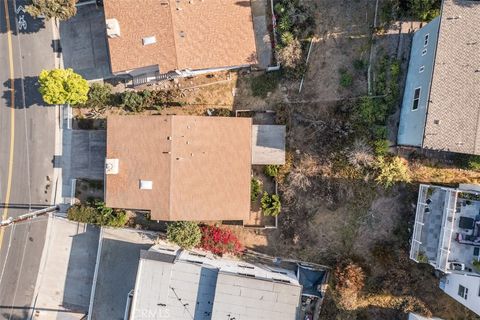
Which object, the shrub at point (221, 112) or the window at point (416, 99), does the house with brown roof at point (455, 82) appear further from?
the shrub at point (221, 112)

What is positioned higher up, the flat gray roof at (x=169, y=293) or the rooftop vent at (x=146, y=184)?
the rooftop vent at (x=146, y=184)

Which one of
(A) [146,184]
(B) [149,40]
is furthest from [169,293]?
(B) [149,40]

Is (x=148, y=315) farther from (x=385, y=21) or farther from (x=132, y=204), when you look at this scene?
(x=385, y=21)

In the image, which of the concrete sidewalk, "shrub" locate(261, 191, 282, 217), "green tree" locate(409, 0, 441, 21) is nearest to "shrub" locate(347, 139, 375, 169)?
"shrub" locate(261, 191, 282, 217)

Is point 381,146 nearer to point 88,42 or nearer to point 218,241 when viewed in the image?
point 218,241

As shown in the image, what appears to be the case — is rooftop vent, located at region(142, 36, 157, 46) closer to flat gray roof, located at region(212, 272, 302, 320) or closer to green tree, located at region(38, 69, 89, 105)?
green tree, located at region(38, 69, 89, 105)

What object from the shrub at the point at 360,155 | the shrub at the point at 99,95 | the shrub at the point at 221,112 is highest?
the shrub at the point at 99,95

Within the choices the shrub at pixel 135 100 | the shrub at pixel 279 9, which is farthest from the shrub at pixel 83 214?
the shrub at pixel 279 9
